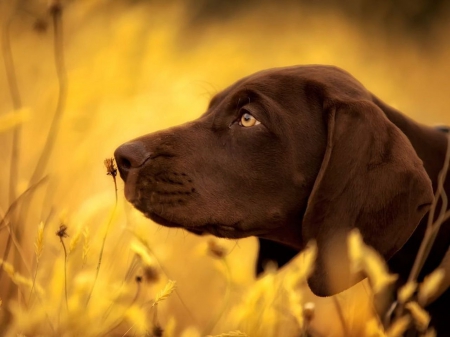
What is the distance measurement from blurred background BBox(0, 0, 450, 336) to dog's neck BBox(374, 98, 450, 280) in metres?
0.30

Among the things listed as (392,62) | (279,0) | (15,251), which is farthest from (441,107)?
(15,251)

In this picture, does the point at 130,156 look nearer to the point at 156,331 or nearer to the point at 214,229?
the point at 214,229

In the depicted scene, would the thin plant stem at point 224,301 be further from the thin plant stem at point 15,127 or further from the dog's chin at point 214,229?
the thin plant stem at point 15,127

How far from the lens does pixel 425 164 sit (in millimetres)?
2381

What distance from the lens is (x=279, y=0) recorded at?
16.4 feet

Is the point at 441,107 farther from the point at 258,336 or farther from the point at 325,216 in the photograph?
the point at 258,336

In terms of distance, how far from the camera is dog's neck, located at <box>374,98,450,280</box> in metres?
2.33

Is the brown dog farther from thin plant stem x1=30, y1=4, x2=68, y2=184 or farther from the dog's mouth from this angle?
thin plant stem x1=30, y1=4, x2=68, y2=184

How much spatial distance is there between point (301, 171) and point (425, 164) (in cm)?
50

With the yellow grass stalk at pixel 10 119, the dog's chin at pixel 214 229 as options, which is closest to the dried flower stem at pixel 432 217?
the dog's chin at pixel 214 229

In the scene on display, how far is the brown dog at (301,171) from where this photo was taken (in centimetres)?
207

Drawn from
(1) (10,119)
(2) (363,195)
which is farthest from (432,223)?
(1) (10,119)

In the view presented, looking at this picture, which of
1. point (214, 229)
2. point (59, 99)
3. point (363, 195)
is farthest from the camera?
point (59, 99)

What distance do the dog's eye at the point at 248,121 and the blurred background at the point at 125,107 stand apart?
440 millimetres
